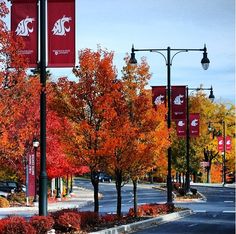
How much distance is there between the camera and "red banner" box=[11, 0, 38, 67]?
18047 mm

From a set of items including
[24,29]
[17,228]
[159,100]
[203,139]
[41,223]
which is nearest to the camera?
[24,29]

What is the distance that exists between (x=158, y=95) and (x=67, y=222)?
13.9 metres

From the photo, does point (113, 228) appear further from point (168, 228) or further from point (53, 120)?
point (53, 120)

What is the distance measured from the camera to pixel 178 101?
3634 cm

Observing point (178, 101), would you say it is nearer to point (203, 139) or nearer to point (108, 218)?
point (108, 218)

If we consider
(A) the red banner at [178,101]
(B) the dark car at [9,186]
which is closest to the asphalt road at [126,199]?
(A) the red banner at [178,101]

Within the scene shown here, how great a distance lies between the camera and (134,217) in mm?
29922

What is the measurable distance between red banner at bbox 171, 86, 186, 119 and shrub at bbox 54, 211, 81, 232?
1564 cm

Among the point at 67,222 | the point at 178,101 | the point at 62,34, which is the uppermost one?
the point at 62,34

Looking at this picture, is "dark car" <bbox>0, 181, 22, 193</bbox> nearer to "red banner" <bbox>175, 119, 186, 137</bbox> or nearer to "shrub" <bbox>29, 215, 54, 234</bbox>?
"red banner" <bbox>175, 119, 186, 137</bbox>

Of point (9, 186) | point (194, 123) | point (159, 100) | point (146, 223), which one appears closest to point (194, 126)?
point (194, 123)

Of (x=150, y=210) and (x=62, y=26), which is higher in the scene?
(x=62, y=26)

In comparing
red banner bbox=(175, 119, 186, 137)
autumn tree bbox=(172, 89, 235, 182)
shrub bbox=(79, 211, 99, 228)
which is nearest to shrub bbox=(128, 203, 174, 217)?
shrub bbox=(79, 211, 99, 228)

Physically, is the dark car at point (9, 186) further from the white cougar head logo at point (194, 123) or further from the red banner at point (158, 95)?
the red banner at point (158, 95)
